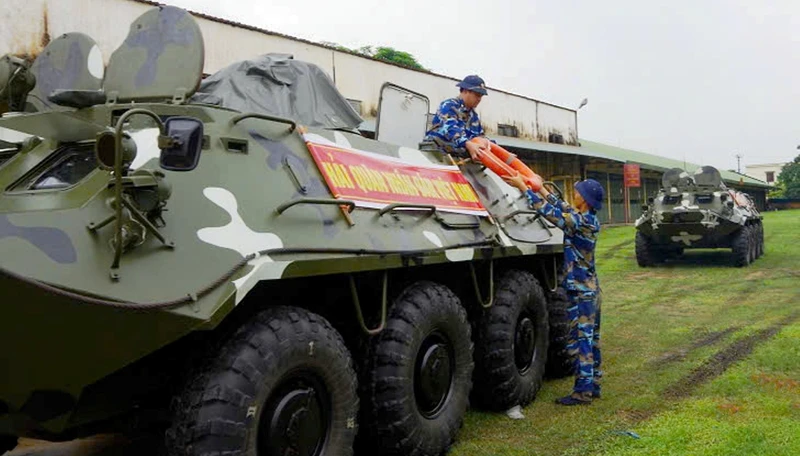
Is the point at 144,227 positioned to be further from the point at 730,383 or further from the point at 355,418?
the point at 730,383

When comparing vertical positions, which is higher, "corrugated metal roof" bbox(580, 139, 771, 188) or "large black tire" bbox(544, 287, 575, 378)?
"corrugated metal roof" bbox(580, 139, 771, 188)

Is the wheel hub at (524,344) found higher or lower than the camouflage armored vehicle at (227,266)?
lower

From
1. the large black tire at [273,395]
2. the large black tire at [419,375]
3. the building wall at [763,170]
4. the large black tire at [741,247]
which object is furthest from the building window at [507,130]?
the building wall at [763,170]

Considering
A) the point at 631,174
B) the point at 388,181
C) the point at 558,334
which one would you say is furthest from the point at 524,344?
the point at 631,174

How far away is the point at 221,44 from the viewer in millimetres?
13531

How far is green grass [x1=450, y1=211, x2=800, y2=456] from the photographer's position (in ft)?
14.4

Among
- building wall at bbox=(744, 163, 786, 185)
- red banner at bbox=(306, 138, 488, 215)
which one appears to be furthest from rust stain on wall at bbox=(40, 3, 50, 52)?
building wall at bbox=(744, 163, 786, 185)

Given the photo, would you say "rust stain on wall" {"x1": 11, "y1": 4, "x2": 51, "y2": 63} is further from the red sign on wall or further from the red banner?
the red sign on wall

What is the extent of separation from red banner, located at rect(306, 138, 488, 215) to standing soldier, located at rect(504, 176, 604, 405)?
1.59 feet

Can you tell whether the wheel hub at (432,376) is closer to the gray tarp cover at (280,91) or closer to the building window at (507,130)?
the gray tarp cover at (280,91)

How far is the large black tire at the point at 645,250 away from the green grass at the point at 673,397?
418 centimetres

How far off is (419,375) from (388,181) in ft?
3.51

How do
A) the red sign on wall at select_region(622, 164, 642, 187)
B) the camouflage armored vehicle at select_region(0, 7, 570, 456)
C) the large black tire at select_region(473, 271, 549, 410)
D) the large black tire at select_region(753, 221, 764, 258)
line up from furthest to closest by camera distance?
the red sign on wall at select_region(622, 164, 642, 187) < the large black tire at select_region(753, 221, 764, 258) < the large black tire at select_region(473, 271, 549, 410) < the camouflage armored vehicle at select_region(0, 7, 570, 456)

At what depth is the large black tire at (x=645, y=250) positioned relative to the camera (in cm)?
1572
